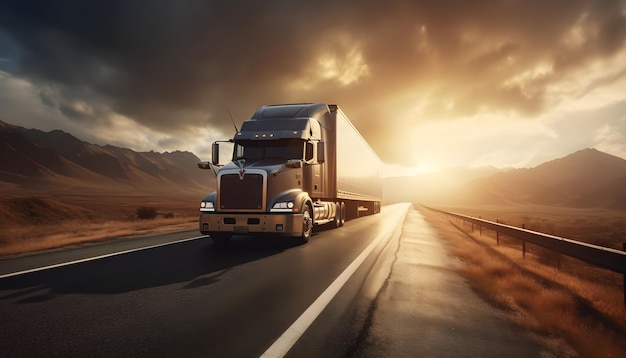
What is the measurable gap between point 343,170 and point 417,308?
Answer: 11.5 metres

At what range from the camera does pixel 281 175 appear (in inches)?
404

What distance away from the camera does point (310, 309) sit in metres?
4.41

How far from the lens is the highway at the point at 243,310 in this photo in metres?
3.25

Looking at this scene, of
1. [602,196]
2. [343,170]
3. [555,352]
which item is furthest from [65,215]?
[602,196]

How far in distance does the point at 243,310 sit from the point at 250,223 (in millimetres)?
5353

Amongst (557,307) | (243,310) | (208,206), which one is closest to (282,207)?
(208,206)

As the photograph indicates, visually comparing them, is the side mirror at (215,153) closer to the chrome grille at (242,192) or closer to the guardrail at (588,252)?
the chrome grille at (242,192)

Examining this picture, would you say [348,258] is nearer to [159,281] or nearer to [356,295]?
[356,295]

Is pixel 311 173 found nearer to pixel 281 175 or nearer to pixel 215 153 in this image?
pixel 281 175

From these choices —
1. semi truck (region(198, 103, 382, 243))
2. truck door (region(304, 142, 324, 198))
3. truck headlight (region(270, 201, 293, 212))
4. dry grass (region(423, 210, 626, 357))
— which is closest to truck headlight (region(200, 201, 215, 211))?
semi truck (region(198, 103, 382, 243))

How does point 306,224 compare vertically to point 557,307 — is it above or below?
above

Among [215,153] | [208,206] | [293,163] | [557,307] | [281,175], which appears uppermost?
[215,153]

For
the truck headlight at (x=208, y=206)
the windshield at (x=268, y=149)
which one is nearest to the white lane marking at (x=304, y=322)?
the truck headlight at (x=208, y=206)

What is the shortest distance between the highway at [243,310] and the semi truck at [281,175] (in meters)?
1.81
